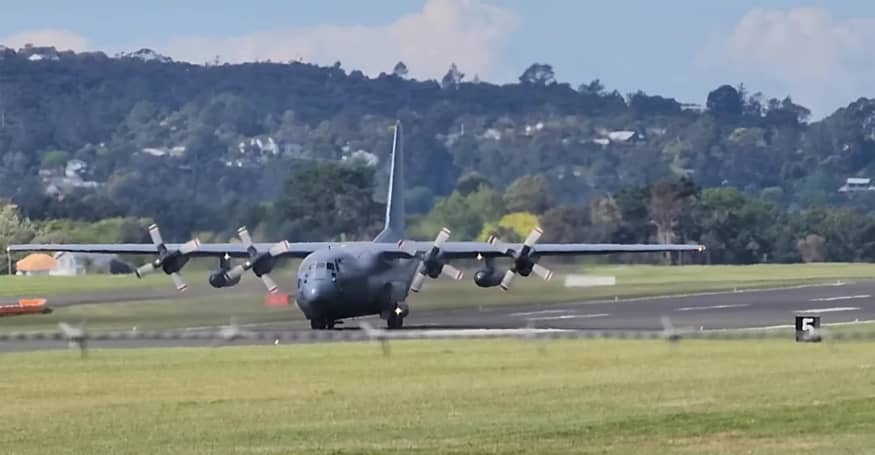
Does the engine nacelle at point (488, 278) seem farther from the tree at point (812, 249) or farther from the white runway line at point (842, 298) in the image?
the tree at point (812, 249)

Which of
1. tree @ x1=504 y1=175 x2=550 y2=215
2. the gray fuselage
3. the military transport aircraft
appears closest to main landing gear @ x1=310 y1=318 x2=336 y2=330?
the military transport aircraft

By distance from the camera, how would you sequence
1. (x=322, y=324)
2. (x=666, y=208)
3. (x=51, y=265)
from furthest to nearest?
1. (x=666, y=208)
2. (x=51, y=265)
3. (x=322, y=324)

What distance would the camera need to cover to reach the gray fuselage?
4841 centimetres

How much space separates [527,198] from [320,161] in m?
11.4

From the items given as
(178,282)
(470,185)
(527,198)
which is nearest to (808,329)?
(178,282)

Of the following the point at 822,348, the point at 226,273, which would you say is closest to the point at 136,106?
the point at 226,273

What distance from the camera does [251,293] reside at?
53.3 m

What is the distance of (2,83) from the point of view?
609 ft

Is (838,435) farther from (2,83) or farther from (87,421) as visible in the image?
(2,83)

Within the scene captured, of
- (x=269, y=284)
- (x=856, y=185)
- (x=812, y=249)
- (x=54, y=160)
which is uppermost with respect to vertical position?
(x=54, y=160)

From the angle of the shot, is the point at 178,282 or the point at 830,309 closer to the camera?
the point at 178,282

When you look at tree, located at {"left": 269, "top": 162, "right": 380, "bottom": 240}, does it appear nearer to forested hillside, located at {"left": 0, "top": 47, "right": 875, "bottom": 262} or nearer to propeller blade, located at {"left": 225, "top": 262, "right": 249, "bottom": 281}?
forested hillside, located at {"left": 0, "top": 47, "right": 875, "bottom": 262}

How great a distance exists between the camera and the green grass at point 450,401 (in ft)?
74.6

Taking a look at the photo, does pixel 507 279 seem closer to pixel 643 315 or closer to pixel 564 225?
pixel 643 315
